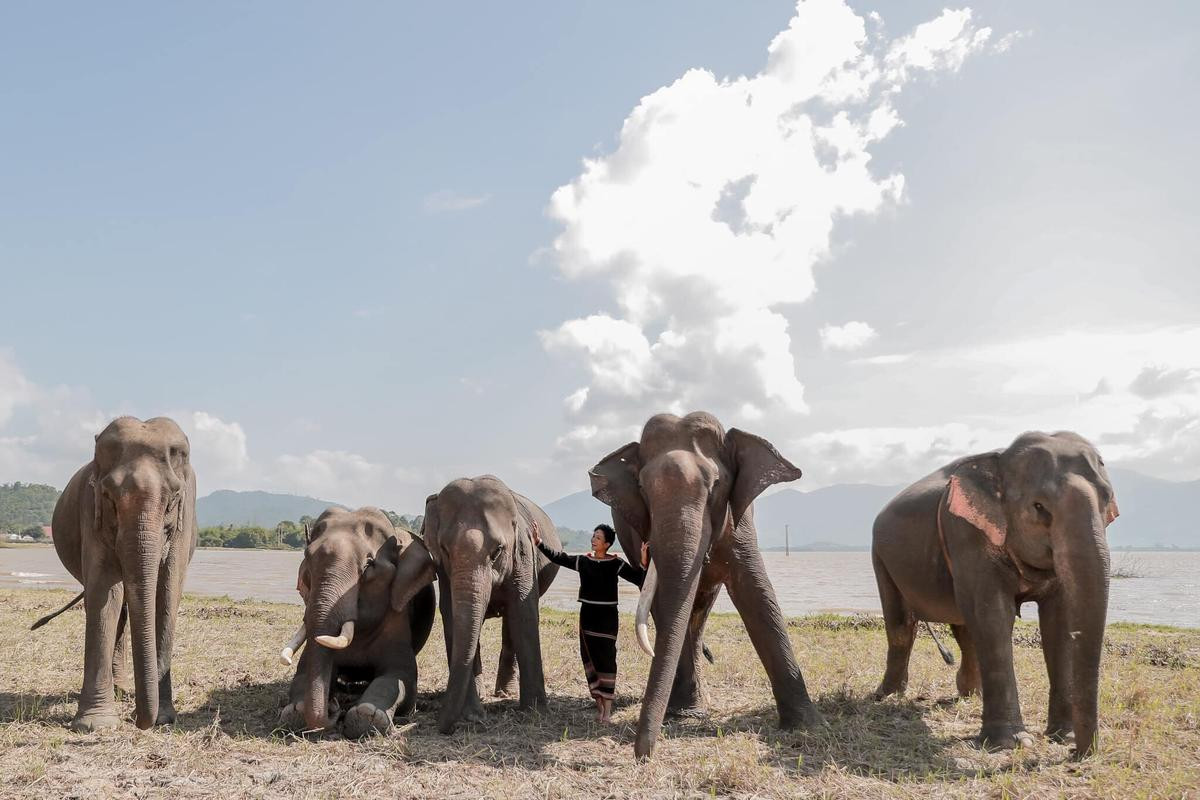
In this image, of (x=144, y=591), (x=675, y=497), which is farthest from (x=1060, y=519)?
(x=144, y=591)

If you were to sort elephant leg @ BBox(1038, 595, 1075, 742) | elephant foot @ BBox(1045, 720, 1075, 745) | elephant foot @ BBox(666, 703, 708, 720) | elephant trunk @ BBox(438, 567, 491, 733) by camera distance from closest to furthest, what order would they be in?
elephant foot @ BBox(1045, 720, 1075, 745), elephant leg @ BBox(1038, 595, 1075, 742), elephant trunk @ BBox(438, 567, 491, 733), elephant foot @ BBox(666, 703, 708, 720)

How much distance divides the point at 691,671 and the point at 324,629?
3568mm

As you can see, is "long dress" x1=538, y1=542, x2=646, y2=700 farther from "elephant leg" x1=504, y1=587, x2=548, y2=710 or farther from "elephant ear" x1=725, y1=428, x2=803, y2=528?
"elephant ear" x1=725, y1=428, x2=803, y2=528

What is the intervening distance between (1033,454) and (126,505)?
7746 millimetres

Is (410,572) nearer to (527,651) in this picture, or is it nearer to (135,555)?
(527,651)

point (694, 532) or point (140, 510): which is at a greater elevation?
point (140, 510)

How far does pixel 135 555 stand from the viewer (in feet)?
25.2

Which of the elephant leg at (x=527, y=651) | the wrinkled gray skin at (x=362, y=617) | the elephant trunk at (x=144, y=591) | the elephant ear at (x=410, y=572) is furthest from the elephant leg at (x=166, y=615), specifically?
the elephant leg at (x=527, y=651)

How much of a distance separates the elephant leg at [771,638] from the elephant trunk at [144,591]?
5095 mm

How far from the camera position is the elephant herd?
7.12m

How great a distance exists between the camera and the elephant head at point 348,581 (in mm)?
7883

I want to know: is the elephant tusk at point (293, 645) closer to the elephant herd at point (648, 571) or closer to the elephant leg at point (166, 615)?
the elephant herd at point (648, 571)

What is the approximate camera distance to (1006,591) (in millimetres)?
7676

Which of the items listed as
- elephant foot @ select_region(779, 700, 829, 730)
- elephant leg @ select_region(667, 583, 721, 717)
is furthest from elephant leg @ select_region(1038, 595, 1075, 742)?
elephant leg @ select_region(667, 583, 721, 717)
